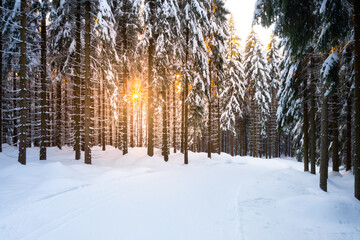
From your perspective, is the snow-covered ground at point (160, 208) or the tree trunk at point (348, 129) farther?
the tree trunk at point (348, 129)

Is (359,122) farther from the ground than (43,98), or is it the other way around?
(43,98)

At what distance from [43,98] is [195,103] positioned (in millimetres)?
10611

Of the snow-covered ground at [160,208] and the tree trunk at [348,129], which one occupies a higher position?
the tree trunk at [348,129]

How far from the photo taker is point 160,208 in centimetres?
656

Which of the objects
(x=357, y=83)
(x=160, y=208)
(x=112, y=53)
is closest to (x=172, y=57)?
(x=112, y=53)

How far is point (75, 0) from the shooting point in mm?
12875

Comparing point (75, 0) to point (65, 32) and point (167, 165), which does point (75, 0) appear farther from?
point (167, 165)

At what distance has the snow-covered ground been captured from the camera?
16.4ft

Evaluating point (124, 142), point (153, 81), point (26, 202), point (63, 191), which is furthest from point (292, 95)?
point (26, 202)

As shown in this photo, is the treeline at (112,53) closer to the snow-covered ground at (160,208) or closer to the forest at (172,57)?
the forest at (172,57)

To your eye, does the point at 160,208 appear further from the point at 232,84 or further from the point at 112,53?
the point at 232,84

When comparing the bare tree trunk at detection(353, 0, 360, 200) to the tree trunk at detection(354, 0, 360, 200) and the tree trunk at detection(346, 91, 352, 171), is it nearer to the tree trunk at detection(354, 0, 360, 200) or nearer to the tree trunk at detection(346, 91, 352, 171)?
the tree trunk at detection(354, 0, 360, 200)

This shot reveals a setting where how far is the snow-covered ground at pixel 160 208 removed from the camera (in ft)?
16.4

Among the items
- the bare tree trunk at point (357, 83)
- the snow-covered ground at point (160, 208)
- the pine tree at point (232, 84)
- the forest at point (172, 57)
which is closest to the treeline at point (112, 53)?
the forest at point (172, 57)
